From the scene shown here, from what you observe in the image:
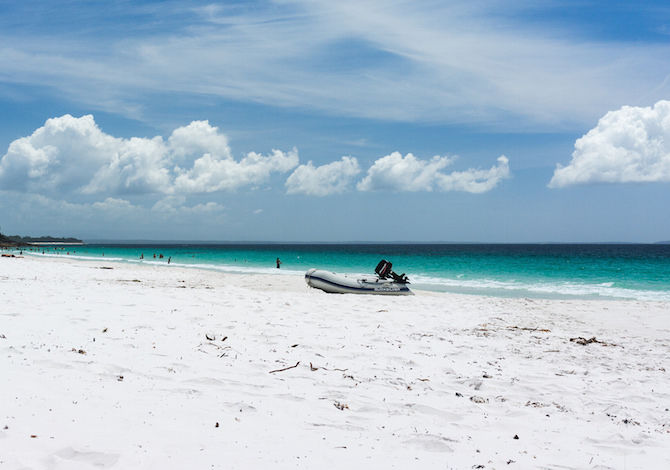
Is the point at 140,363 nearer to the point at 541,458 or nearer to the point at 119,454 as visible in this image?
the point at 119,454

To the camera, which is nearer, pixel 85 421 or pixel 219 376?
pixel 85 421

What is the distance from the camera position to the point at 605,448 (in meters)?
3.68

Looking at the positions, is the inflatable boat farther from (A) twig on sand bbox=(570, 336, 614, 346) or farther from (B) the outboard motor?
(A) twig on sand bbox=(570, 336, 614, 346)

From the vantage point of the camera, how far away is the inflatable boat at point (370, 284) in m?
17.2

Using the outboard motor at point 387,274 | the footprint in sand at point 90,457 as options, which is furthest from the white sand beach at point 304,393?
the outboard motor at point 387,274

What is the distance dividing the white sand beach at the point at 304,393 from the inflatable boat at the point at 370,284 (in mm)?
8627

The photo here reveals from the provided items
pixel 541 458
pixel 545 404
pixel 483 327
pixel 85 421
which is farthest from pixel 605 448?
pixel 483 327

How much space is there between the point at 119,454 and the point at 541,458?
3.03 metres

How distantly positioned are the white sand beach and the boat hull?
8617 mm

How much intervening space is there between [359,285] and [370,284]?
1.41 feet

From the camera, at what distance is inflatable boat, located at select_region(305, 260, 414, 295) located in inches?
677

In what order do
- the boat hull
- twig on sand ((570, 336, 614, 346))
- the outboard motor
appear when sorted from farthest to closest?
the outboard motor < the boat hull < twig on sand ((570, 336, 614, 346))

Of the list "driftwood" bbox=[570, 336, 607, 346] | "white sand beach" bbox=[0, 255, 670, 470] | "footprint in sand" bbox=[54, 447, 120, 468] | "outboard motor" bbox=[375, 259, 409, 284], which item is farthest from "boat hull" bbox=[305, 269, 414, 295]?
"footprint in sand" bbox=[54, 447, 120, 468]

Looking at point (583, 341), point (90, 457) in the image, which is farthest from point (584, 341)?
point (90, 457)
